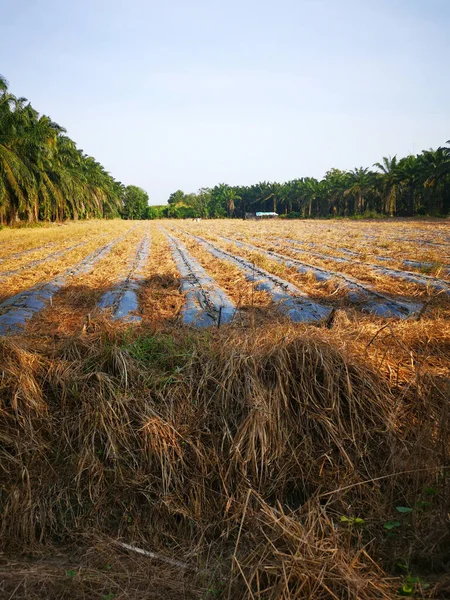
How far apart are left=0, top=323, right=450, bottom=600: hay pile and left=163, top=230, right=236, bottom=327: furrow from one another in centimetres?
111

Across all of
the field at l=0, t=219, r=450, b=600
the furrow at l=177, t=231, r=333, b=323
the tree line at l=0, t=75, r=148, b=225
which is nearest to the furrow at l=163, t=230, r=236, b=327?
the furrow at l=177, t=231, r=333, b=323

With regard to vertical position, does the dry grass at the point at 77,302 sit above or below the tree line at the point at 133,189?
below

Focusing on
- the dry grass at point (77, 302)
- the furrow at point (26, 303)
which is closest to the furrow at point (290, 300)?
the dry grass at point (77, 302)

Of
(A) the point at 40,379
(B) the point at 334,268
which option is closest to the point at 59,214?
(B) the point at 334,268

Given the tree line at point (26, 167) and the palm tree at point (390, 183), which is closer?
the tree line at point (26, 167)

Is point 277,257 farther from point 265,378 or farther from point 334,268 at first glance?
point 265,378

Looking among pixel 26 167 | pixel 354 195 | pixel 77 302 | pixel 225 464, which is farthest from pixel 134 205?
pixel 225 464

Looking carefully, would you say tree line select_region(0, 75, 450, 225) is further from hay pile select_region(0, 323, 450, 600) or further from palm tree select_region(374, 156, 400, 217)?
hay pile select_region(0, 323, 450, 600)

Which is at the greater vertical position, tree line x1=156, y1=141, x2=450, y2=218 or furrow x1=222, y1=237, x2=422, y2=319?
tree line x1=156, y1=141, x2=450, y2=218

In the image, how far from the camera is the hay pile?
184cm

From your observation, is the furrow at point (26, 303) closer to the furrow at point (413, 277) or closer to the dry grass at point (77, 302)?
the dry grass at point (77, 302)

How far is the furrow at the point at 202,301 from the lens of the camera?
5.08m

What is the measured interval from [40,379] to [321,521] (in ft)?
6.46

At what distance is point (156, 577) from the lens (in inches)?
74.8
